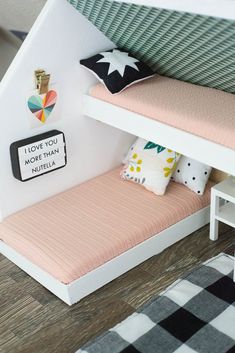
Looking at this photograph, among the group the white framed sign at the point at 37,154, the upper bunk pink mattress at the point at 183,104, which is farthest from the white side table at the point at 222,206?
the white framed sign at the point at 37,154

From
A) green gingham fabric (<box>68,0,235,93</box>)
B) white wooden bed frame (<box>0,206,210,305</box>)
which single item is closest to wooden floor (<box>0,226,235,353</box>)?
white wooden bed frame (<box>0,206,210,305</box>)

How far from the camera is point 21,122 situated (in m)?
2.07

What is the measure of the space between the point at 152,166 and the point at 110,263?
1.75 feet

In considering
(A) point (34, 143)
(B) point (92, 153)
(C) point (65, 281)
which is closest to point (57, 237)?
(C) point (65, 281)

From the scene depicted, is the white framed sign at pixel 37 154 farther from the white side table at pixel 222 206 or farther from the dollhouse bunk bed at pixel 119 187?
the white side table at pixel 222 206

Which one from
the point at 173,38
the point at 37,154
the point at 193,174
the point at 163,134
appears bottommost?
the point at 193,174

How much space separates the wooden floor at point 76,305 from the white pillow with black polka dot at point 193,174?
0.82ft

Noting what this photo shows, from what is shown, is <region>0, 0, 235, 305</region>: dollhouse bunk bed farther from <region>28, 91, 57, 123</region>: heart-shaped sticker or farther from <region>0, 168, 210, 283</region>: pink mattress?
<region>28, 91, 57, 123</region>: heart-shaped sticker

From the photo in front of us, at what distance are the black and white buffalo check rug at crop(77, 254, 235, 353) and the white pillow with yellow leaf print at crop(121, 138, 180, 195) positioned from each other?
465 millimetres

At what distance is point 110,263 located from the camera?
1.92 metres

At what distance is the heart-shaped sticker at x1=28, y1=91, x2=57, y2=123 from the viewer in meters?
2.08

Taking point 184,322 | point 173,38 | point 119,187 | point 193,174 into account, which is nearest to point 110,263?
point 184,322

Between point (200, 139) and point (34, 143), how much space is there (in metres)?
0.70

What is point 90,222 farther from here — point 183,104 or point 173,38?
point 173,38
